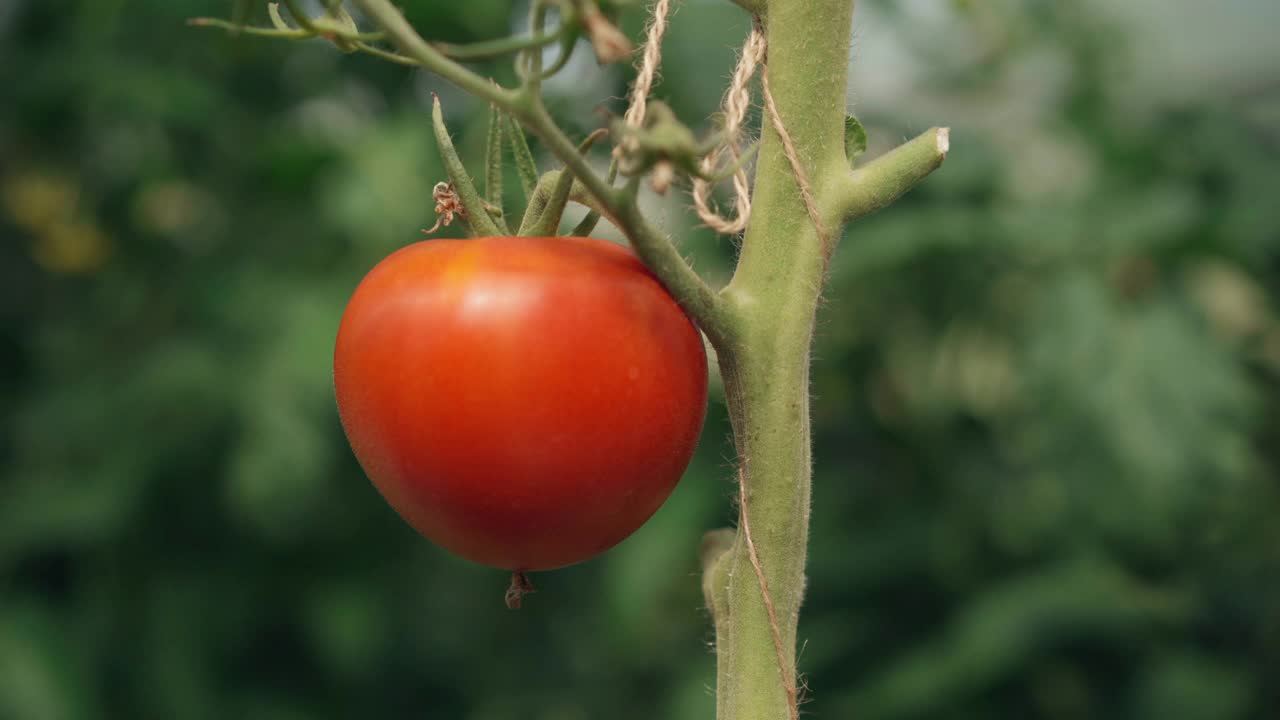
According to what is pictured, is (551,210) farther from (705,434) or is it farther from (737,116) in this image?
(705,434)

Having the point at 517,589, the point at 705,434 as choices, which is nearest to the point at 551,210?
the point at 517,589

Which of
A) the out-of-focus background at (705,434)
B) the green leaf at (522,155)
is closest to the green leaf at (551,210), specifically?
the green leaf at (522,155)

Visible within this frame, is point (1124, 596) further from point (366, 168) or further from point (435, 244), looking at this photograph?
point (435, 244)

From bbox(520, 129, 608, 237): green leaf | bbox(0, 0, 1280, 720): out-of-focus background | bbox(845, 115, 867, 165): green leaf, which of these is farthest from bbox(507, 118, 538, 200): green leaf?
bbox(0, 0, 1280, 720): out-of-focus background

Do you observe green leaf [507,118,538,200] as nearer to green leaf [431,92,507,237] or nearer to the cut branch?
green leaf [431,92,507,237]

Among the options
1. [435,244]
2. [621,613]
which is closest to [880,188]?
[435,244]
